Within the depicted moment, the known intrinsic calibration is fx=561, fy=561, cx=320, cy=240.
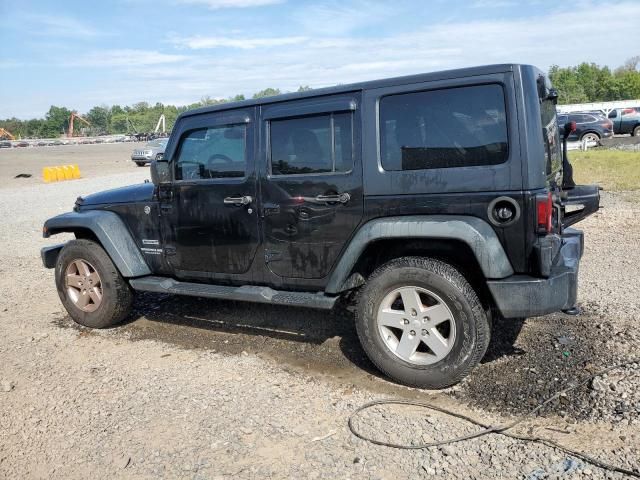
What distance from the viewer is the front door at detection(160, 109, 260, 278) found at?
4461mm

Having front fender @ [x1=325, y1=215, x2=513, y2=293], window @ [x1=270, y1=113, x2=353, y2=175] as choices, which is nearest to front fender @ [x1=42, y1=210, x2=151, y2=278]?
window @ [x1=270, y1=113, x2=353, y2=175]

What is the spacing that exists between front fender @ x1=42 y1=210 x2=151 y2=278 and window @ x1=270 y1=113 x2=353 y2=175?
1.71 metres

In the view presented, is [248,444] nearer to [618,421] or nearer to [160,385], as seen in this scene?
[160,385]

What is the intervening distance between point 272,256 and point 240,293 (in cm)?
42

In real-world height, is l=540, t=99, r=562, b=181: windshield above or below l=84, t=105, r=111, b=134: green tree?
below

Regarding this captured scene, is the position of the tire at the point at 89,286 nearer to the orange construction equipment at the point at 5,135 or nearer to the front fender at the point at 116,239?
the front fender at the point at 116,239

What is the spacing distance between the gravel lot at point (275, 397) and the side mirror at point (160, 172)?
4.70 ft

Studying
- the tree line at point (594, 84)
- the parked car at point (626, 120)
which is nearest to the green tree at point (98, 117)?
the tree line at point (594, 84)

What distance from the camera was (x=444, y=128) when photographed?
368cm

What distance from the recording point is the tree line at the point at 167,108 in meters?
85.8

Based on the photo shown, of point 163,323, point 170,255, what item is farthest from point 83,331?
point 170,255

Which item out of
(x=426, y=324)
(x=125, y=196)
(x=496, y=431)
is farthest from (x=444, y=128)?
(x=125, y=196)

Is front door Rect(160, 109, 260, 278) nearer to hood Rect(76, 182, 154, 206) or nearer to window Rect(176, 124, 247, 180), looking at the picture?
window Rect(176, 124, 247, 180)

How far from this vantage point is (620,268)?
6.24m
